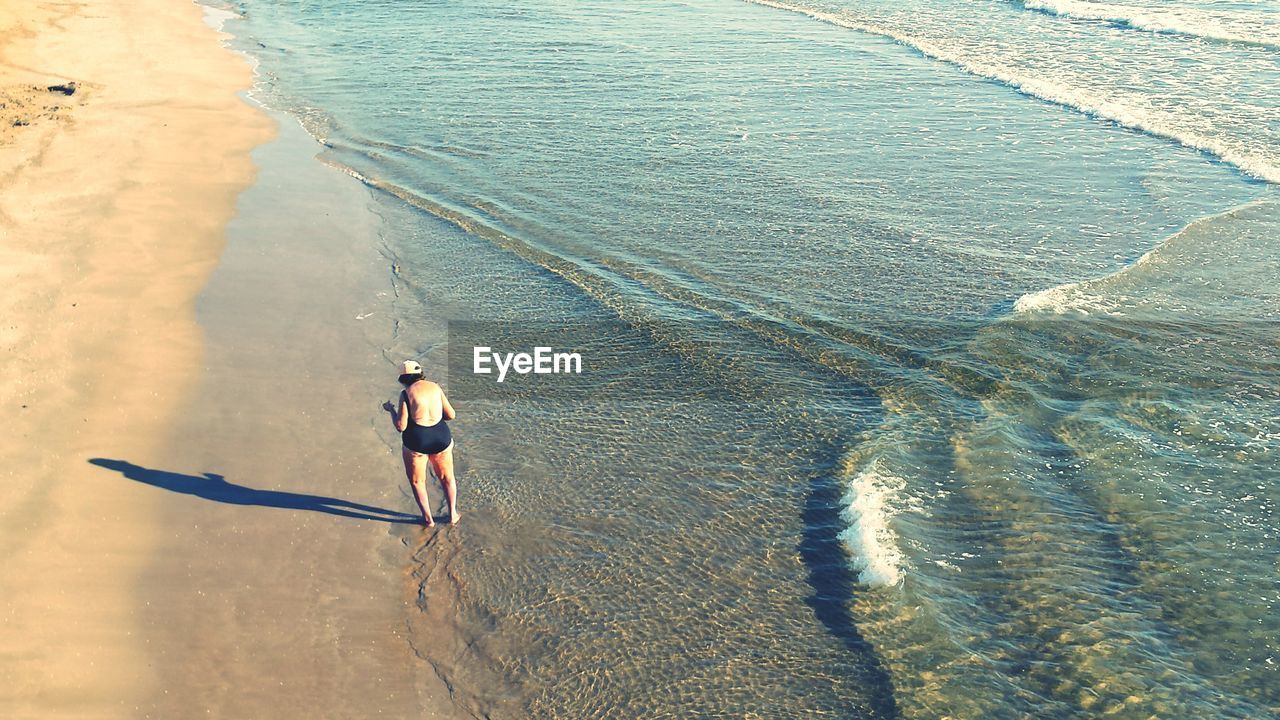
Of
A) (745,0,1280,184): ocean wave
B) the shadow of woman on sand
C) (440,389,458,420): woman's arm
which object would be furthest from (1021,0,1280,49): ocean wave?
the shadow of woman on sand

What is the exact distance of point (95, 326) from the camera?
11211 mm

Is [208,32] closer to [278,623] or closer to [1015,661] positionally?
[278,623]

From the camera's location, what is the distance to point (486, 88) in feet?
71.3

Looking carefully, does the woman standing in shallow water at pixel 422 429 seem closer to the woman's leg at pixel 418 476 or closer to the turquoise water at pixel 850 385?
the woman's leg at pixel 418 476

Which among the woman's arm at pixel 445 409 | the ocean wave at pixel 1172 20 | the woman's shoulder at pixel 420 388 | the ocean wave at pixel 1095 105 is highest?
the ocean wave at pixel 1172 20

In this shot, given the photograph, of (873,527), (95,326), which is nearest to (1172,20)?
(873,527)

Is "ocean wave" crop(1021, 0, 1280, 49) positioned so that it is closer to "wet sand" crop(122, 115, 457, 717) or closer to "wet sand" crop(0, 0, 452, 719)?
"wet sand" crop(0, 0, 452, 719)

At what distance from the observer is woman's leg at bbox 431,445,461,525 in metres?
8.21

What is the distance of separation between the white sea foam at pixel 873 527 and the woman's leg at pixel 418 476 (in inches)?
137

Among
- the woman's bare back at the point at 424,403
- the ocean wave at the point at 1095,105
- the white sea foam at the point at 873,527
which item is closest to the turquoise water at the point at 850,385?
the white sea foam at the point at 873,527

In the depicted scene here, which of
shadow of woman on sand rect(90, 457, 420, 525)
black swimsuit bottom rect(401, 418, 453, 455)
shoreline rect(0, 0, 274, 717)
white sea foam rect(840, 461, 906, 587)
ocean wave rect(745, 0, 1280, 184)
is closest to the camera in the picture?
shoreline rect(0, 0, 274, 717)

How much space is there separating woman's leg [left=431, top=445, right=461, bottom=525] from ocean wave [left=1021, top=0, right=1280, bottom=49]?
80.5ft

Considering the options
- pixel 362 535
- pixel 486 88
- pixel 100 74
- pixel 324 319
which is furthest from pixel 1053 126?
pixel 100 74

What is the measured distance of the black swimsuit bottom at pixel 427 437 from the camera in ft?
26.5
